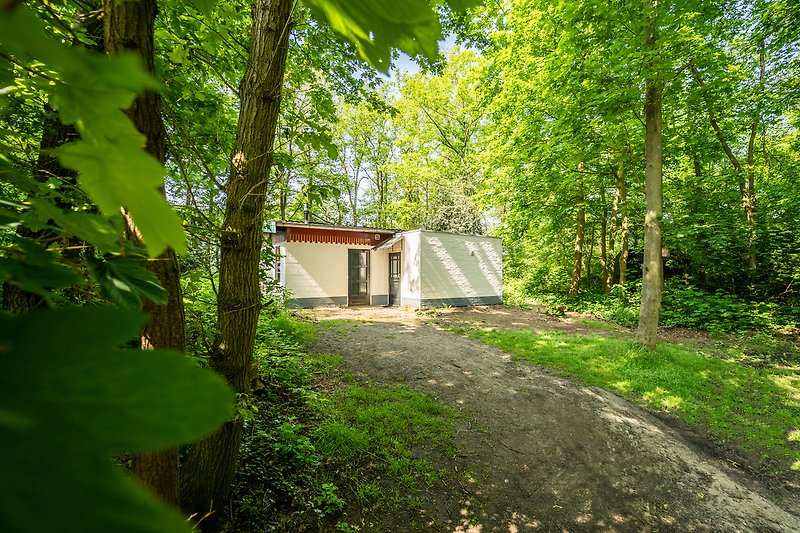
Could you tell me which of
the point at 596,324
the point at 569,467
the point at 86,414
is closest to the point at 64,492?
the point at 86,414

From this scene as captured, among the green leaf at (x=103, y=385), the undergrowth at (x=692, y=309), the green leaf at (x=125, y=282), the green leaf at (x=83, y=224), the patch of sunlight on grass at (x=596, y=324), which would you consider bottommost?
the patch of sunlight on grass at (x=596, y=324)

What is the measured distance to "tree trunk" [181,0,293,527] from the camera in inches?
76.2

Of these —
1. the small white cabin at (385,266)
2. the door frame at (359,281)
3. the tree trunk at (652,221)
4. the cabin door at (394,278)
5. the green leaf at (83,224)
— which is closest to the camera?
the green leaf at (83,224)

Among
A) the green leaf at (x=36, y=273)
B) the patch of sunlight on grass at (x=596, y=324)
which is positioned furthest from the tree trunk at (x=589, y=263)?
the green leaf at (x=36, y=273)

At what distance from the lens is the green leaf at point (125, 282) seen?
490 millimetres

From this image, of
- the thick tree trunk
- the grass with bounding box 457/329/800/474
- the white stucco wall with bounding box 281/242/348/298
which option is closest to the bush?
the grass with bounding box 457/329/800/474

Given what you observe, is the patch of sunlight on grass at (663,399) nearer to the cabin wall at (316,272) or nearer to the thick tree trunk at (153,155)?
the thick tree trunk at (153,155)

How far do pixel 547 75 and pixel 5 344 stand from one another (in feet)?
27.3

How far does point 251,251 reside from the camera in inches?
79.2

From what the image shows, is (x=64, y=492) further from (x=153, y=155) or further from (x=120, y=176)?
(x=153, y=155)

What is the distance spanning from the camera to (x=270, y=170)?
2.12 metres

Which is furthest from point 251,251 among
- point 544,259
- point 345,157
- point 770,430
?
point 345,157

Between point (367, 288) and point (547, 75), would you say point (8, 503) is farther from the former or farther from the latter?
point (367, 288)

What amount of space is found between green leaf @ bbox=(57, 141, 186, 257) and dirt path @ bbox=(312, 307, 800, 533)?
131 inches
